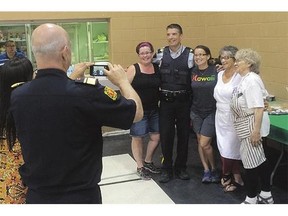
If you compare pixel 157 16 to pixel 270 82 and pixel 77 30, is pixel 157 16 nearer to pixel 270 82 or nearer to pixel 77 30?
pixel 77 30

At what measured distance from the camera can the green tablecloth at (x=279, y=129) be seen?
2.74 m

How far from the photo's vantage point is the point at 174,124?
339 centimetres

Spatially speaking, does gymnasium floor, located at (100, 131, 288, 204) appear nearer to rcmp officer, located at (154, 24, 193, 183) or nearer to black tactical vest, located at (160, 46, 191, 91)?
rcmp officer, located at (154, 24, 193, 183)

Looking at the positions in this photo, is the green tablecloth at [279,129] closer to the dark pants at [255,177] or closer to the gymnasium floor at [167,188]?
the dark pants at [255,177]

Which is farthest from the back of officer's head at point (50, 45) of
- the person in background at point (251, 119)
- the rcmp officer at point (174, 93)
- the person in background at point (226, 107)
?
the rcmp officer at point (174, 93)

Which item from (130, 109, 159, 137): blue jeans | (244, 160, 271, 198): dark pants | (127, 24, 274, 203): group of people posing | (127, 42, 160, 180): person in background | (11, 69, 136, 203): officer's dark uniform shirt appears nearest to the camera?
(11, 69, 136, 203): officer's dark uniform shirt

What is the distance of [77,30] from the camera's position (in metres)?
5.08

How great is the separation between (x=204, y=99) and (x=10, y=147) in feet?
6.52

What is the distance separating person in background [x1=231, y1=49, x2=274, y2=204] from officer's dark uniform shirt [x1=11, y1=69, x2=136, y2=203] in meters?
1.38

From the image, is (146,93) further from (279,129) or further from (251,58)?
(279,129)

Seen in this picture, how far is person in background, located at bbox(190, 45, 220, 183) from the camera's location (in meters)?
3.17

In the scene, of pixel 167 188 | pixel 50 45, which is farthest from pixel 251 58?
pixel 50 45

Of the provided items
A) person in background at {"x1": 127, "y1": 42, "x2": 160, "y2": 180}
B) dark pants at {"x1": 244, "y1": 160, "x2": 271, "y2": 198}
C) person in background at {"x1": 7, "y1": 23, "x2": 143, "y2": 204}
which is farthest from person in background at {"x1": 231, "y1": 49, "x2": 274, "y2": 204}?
person in background at {"x1": 7, "y1": 23, "x2": 143, "y2": 204}

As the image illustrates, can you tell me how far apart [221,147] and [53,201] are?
196 centimetres
